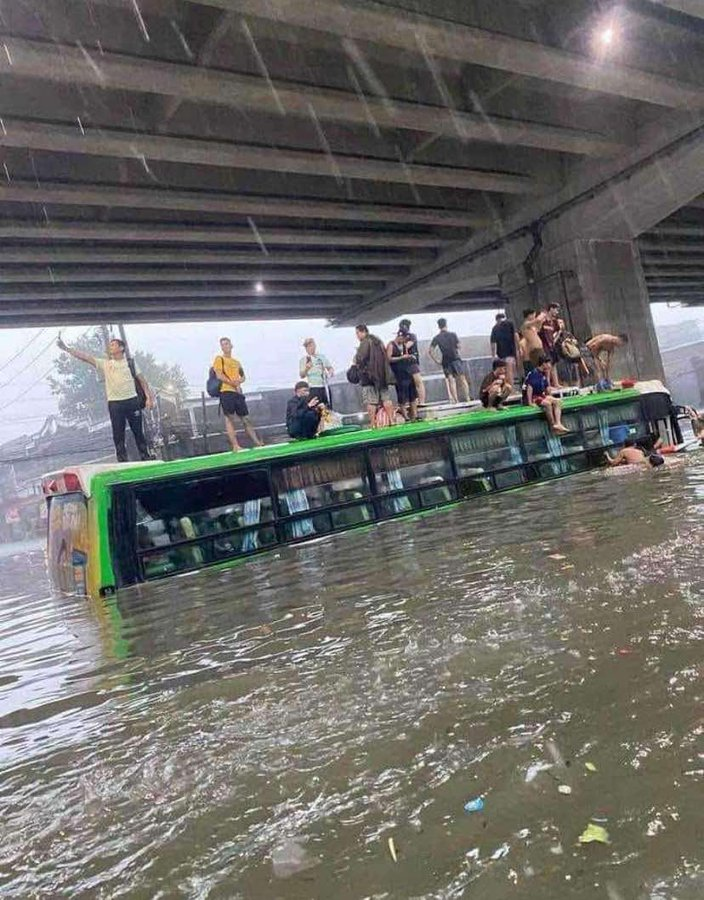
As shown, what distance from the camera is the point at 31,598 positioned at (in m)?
10.1

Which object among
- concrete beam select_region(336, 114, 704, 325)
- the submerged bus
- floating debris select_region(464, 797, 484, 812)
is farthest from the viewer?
concrete beam select_region(336, 114, 704, 325)

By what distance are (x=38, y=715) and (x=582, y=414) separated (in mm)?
9168

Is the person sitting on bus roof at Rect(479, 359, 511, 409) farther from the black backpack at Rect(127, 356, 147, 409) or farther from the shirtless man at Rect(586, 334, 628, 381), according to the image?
the black backpack at Rect(127, 356, 147, 409)

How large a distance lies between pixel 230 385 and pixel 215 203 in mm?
5428

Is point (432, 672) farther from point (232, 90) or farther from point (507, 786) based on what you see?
point (232, 90)

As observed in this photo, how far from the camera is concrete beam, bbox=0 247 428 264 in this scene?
15.1 meters

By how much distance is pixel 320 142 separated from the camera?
526 inches

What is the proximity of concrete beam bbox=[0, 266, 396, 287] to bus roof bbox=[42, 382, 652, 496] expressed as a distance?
991cm

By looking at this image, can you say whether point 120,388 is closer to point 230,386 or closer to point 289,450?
point 230,386

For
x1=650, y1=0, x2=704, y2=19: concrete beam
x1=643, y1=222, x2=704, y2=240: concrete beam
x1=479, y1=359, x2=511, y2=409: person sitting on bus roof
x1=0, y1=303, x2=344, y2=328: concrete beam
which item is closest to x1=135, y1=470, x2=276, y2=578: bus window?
x1=479, y1=359, x2=511, y2=409: person sitting on bus roof

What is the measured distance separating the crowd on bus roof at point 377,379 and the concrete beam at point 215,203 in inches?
168

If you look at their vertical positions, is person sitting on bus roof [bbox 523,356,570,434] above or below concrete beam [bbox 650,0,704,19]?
below

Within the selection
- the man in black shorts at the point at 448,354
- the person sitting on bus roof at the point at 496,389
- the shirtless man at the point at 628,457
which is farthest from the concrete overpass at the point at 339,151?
the shirtless man at the point at 628,457

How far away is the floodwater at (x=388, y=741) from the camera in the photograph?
1.77 m
